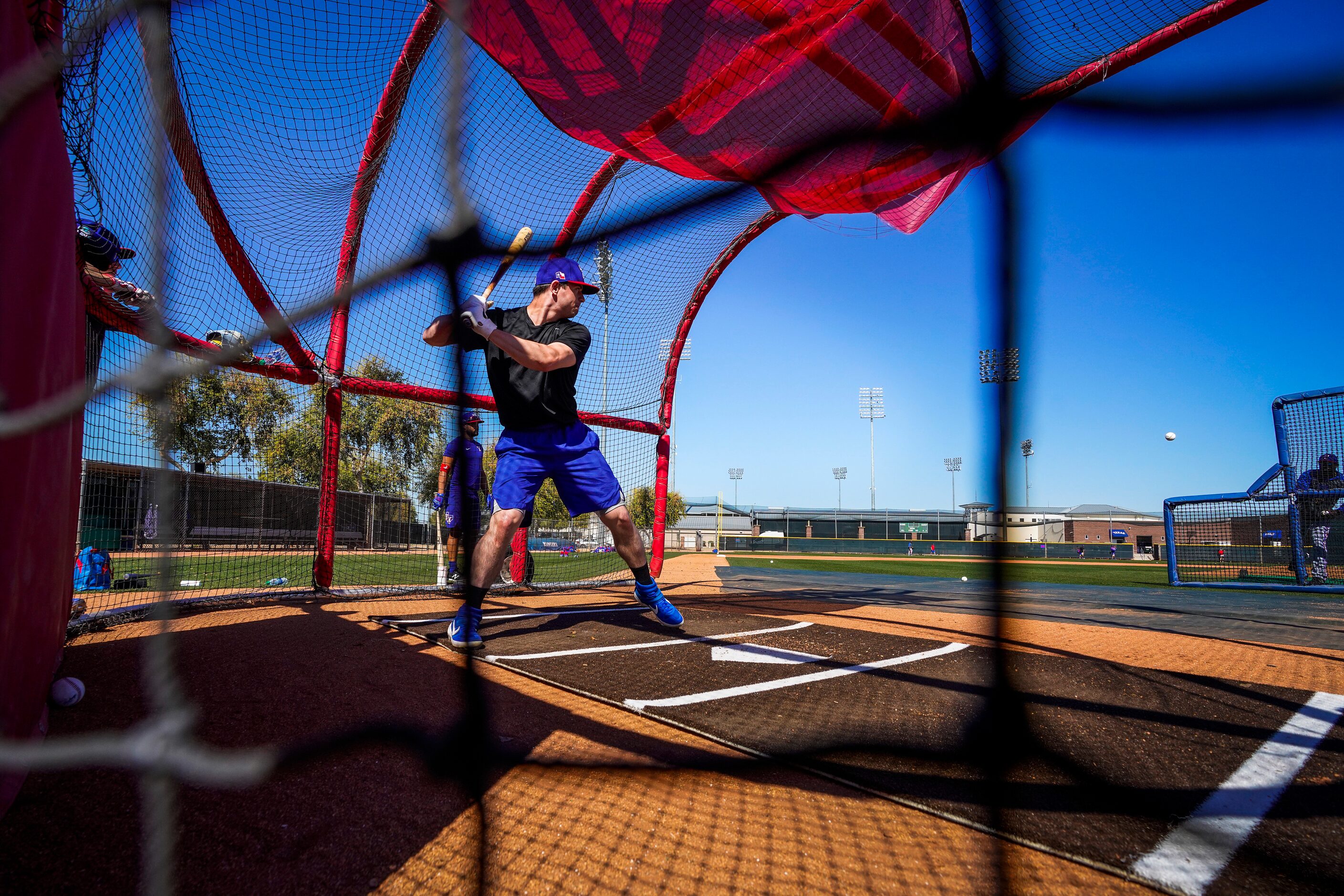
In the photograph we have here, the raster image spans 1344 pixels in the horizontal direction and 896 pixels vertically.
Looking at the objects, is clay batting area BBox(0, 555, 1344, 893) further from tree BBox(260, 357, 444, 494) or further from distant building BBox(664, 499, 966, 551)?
distant building BBox(664, 499, 966, 551)

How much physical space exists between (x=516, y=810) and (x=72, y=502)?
6.07 feet

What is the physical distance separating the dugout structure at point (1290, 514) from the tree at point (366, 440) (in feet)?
34.3

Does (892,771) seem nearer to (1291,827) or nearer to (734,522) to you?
(1291,827)

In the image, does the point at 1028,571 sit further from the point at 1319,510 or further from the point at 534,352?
the point at 534,352

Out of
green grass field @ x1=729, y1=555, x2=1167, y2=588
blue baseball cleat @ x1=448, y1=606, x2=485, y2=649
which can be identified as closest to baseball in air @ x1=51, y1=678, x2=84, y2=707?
blue baseball cleat @ x1=448, y1=606, x2=485, y2=649

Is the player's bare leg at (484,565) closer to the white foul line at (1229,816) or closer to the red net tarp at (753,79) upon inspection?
the red net tarp at (753,79)

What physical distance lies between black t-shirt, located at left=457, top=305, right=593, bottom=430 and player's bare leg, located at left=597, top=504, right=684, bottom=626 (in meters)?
0.67

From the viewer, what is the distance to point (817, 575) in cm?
1149

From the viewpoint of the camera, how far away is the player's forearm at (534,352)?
9.08ft

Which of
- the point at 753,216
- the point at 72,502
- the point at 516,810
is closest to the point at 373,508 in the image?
the point at 753,216

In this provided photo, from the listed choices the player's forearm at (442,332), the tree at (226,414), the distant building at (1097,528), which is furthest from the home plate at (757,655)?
the distant building at (1097,528)

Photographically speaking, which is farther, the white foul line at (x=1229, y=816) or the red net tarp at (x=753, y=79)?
the red net tarp at (x=753, y=79)

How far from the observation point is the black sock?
309 centimetres

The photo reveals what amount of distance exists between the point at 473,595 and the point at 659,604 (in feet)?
4.08
